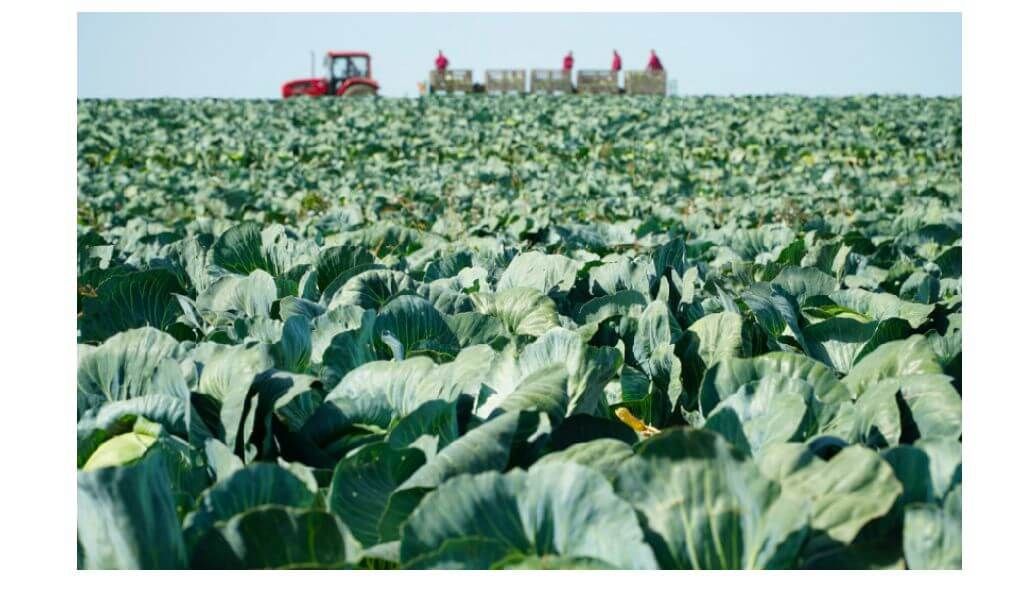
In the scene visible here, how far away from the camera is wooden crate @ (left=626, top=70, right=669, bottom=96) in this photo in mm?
31516

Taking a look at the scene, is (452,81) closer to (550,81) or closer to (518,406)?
(550,81)

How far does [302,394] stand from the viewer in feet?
5.06

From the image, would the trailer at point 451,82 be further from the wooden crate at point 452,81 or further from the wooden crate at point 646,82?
the wooden crate at point 646,82

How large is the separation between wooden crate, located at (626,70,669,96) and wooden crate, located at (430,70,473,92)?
5449 mm

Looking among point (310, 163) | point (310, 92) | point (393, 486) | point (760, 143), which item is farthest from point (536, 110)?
point (393, 486)

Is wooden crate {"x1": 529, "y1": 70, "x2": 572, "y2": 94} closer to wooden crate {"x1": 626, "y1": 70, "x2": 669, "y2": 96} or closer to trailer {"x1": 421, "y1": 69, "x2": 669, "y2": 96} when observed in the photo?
trailer {"x1": 421, "y1": 69, "x2": 669, "y2": 96}

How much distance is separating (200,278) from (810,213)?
5506 millimetres

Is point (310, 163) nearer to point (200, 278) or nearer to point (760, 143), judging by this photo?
point (760, 143)

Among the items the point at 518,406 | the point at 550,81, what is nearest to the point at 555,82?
the point at 550,81

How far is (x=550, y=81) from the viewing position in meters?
31.8

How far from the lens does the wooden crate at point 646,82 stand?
103 feet

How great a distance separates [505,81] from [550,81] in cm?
161

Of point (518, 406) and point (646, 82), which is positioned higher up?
point (646, 82)

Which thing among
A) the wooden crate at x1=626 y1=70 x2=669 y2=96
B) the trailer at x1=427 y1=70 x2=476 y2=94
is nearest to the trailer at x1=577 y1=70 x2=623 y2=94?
the wooden crate at x1=626 y1=70 x2=669 y2=96
